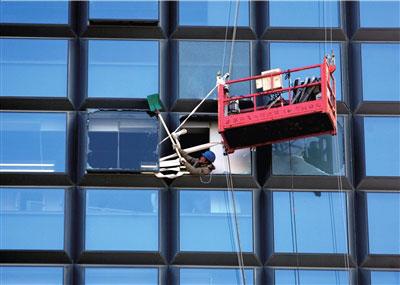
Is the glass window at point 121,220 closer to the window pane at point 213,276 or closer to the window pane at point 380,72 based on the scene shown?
the window pane at point 213,276

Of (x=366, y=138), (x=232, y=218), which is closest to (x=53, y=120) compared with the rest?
(x=232, y=218)

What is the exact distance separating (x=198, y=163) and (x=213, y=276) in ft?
8.85

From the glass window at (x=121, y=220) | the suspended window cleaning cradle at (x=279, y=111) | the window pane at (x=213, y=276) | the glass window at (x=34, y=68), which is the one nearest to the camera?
the suspended window cleaning cradle at (x=279, y=111)

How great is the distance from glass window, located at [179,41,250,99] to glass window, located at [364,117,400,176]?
10.4 ft

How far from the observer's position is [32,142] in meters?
29.7

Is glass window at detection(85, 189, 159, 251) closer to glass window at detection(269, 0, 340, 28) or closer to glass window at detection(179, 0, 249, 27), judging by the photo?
glass window at detection(179, 0, 249, 27)

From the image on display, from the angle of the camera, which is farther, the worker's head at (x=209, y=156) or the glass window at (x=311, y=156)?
the glass window at (x=311, y=156)

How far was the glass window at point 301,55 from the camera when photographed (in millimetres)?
30156

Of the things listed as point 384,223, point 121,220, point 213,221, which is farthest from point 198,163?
point 384,223

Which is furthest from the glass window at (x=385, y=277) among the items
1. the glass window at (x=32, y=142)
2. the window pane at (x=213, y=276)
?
the glass window at (x=32, y=142)

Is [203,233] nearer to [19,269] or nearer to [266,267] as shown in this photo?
[266,267]

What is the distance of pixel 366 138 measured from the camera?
29.9 m

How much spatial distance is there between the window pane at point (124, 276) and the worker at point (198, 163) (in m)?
2.56

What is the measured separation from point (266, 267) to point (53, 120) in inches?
245
